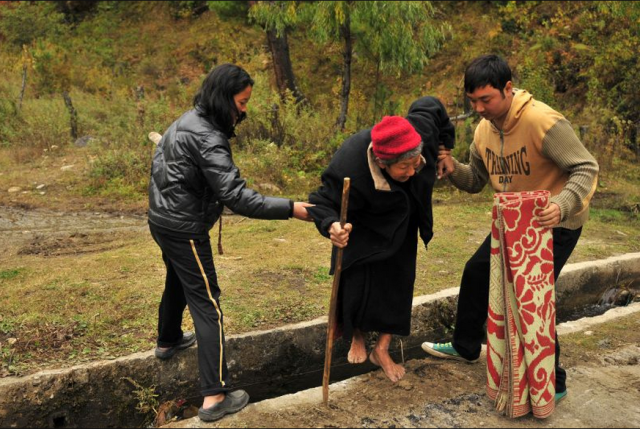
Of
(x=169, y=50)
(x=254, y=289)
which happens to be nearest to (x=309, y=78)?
(x=169, y=50)

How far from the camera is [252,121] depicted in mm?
9914

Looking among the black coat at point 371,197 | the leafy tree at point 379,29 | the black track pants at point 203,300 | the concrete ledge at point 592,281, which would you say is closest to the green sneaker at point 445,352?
the black coat at point 371,197

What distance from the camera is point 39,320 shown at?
4.10 m

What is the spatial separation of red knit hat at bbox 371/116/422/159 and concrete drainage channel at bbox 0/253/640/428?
65.3 inches

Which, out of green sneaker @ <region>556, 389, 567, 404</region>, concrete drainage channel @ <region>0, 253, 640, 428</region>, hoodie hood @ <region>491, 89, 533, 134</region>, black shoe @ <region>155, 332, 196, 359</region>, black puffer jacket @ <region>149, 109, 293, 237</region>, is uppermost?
hoodie hood @ <region>491, 89, 533, 134</region>

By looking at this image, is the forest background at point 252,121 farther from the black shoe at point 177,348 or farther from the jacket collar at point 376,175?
the jacket collar at point 376,175

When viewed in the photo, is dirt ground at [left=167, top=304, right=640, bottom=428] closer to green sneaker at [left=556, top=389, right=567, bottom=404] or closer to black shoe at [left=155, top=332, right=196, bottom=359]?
green sneaker at [left=556, top=389, right=567, bottom=404]

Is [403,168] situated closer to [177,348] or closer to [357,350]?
[357,350]

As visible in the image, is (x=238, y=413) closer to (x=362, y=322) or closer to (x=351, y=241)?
(x=362, y=322)

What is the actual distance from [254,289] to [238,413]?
175 cm

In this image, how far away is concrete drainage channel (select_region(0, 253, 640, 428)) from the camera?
348 centimetres

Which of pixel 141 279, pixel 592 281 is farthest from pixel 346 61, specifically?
pixel 141 279

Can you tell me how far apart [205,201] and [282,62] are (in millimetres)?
9527

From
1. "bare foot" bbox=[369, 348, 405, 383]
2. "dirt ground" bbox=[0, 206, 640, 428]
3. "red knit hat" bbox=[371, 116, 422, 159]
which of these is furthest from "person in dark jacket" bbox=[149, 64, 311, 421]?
"bare foot" bbox=[369, 348, 405, 383]
